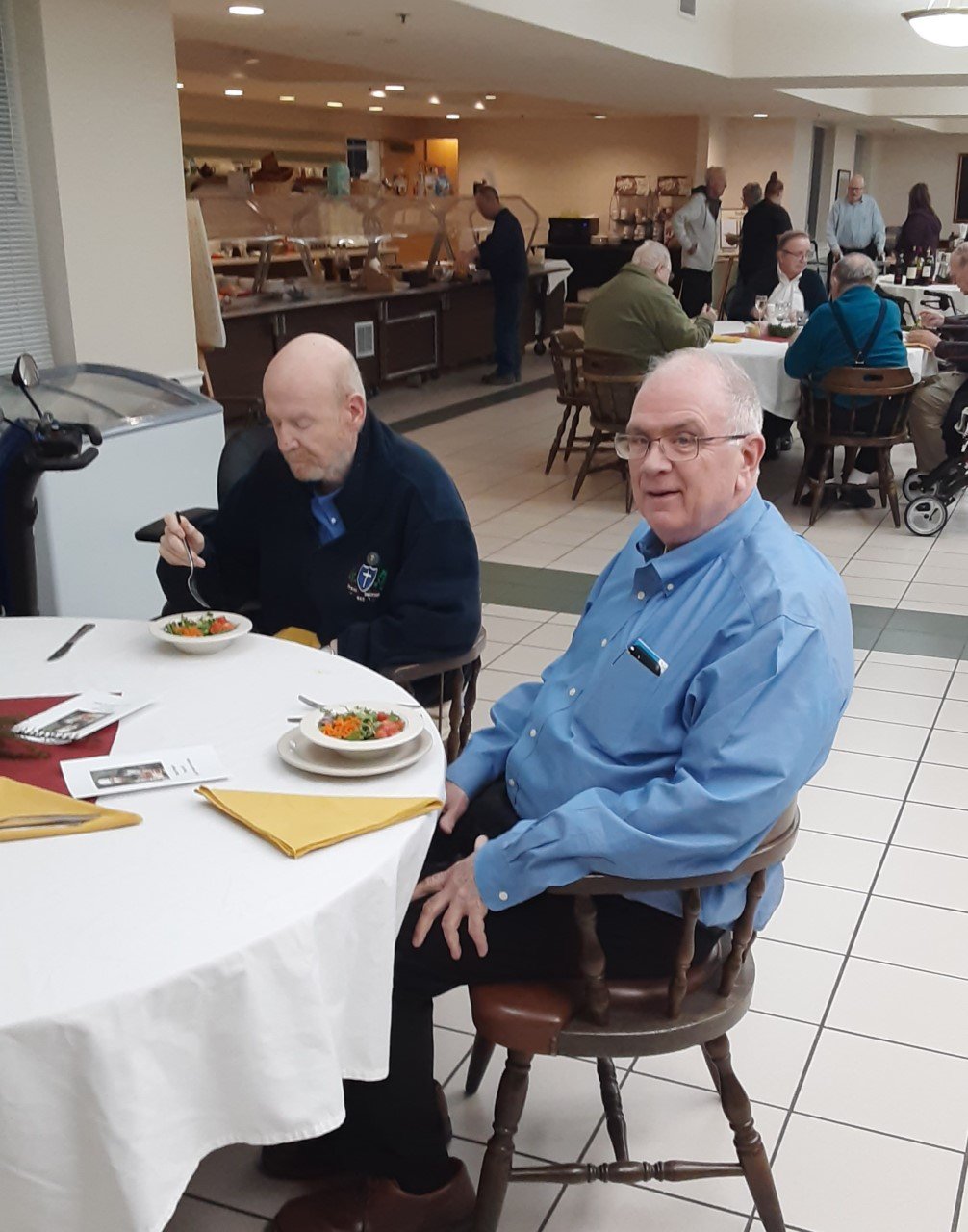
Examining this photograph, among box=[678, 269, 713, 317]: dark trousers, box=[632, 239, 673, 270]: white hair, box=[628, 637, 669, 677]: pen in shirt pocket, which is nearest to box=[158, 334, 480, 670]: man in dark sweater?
box=[628, 637, 669, 677]: pen in shirt pocket

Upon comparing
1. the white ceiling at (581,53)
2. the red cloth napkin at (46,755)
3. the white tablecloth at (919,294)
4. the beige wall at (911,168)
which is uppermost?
the white ceiling at (581,53)

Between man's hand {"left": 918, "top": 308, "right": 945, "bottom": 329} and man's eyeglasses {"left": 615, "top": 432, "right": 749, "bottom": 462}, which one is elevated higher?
man's eyeglasses {"left": 615, "top": 432, "right": 749, "bottom": 462}

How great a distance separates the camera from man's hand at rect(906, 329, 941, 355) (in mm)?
6523

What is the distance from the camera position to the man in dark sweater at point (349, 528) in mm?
2367

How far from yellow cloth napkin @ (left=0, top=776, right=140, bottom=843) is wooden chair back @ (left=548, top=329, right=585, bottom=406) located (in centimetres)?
514

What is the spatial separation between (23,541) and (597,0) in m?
5.96

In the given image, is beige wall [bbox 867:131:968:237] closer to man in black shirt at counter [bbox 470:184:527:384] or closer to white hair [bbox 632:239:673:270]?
man in black shirt at counter [bbox 470:184:527:384]

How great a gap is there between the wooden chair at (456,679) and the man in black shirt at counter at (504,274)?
26.4ft

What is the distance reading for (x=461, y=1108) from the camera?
213cm

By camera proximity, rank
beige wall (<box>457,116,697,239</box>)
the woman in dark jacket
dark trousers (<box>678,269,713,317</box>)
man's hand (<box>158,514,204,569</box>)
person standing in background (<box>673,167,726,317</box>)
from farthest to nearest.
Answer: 1. beige wall (<box>457,116,697,239</box>)
2. the woman in dark jacket
3. dark trousers (<box>678,269,713,317</box>)
4. person standing in background (<box>673,167,726,317</box>)
5. man's hand (<box>158,514,204,569</box>)

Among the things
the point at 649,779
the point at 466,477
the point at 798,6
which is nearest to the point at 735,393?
the point at 649,779

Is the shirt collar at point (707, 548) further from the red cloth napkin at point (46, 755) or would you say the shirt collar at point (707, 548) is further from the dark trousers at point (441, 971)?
the red cloth napkin at point (46, 755)

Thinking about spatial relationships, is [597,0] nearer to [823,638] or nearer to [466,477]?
[466,477]

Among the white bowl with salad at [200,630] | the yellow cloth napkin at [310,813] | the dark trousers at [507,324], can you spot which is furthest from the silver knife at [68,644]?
the dark trousers at [507,324]
